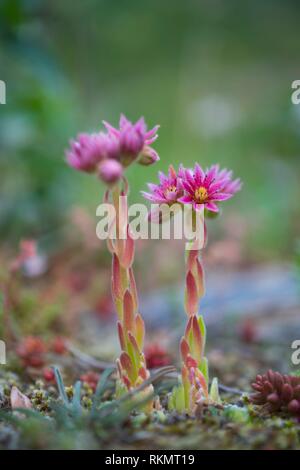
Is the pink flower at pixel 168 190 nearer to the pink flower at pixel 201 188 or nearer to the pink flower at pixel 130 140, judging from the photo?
A: the pink flower at pixel 201 188

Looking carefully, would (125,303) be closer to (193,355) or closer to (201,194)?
(193,355)

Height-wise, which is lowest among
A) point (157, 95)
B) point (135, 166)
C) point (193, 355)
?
point (193, 355)

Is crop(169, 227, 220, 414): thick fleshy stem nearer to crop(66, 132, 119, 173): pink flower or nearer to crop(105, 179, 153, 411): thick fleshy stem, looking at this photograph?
crop(105, 179, 153, 411): thick fleshy stem

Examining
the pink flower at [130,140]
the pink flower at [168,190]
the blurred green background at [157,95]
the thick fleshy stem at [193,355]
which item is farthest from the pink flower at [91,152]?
the blurred green background at [157,95]

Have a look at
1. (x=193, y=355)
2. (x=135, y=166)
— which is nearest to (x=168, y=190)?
(x=193, y=355)

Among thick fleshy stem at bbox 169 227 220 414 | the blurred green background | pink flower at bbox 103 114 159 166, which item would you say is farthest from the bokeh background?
pink flower at bbox 103 114 159 166

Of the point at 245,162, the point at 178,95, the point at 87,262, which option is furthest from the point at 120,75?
the point at 87,262
